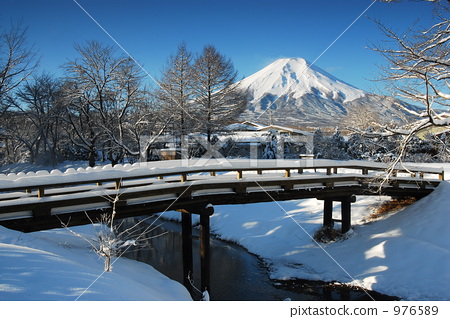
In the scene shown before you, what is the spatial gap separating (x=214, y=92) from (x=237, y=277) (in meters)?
16.1

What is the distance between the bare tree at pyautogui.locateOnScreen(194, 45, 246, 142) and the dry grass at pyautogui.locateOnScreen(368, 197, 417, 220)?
13.0 metres

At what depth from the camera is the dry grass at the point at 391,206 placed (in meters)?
13.1

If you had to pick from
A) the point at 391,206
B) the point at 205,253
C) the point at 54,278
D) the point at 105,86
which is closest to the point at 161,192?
the point at 205,253

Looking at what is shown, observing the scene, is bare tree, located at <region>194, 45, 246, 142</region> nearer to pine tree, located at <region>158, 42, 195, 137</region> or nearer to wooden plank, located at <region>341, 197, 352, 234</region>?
pine tree, located at <region>158, 42, 195, 137</region>

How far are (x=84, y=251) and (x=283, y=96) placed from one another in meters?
133

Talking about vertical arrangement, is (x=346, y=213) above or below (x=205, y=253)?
above

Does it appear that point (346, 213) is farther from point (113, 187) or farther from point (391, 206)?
point (113, 187)

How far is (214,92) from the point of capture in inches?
953

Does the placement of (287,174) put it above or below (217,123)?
below

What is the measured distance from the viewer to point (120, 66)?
21.7 meters

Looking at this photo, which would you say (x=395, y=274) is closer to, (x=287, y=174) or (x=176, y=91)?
(x=287, y=174)

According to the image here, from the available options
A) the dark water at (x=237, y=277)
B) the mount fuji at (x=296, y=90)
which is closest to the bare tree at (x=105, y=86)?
the dark water at (x=237, y=277)

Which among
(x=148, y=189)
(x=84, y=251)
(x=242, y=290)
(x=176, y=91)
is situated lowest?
(x=242, y=290)
